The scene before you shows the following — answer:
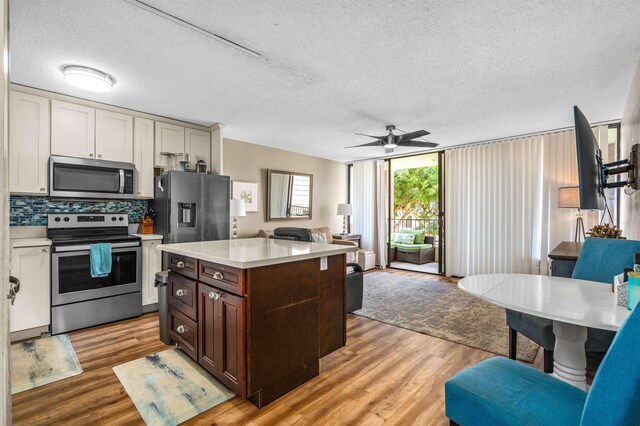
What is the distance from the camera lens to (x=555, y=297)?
4.76 ft

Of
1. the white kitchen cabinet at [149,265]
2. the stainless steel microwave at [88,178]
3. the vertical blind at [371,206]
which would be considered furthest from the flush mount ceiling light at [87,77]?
the vertical blind at [371,206]

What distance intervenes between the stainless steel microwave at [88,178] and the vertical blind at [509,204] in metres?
5.18

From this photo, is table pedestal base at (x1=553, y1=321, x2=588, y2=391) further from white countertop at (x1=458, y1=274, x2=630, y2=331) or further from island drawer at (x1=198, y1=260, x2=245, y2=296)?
island drawer at (x1=198, y1=260, x2=245, y2=296)

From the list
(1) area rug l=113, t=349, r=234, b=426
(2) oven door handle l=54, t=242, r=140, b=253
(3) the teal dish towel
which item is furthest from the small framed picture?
(1) area rug l=113, t=349, r=234, b=426

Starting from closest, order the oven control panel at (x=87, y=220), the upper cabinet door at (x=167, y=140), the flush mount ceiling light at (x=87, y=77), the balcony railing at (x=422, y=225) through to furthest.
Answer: the flush mount ceiling light at (x=87, y=77) → the oven control panel at (x=87, y=220) → the upper cabinet door at (x=167, y=140) → the balcony railing at (x=422, y=225)

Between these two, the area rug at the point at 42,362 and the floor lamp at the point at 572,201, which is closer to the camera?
the area rug at the point at 42,362

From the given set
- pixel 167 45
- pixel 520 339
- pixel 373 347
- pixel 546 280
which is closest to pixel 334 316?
pixel 373 347

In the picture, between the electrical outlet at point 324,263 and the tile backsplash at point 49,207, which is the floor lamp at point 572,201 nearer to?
the electrical outlet at point 324,263

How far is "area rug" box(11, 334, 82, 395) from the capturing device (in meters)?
2.21

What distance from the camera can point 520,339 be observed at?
116 inches

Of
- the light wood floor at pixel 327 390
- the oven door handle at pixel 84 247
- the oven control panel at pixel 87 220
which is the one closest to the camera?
the light wood floor at pixel 327 390

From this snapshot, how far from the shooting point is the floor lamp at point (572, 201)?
380cm

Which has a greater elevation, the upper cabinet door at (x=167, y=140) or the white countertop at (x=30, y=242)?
the upper cabinet door at (x=167, y=140)

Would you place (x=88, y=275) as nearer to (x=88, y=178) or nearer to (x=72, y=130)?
(x=88, y=178)
